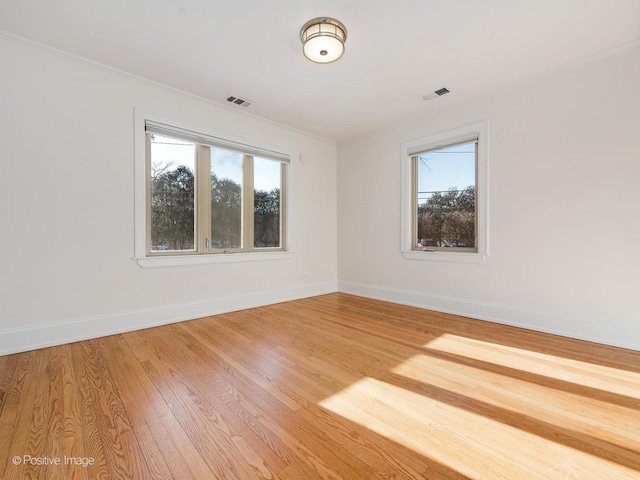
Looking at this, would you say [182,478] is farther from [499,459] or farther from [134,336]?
[134,336]

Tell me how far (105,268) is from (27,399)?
4.56 feet

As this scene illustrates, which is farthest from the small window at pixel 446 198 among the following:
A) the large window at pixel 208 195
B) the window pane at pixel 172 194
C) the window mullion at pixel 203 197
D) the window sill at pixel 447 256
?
the window pane at pixel 172 194

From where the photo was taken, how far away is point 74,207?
270 cm

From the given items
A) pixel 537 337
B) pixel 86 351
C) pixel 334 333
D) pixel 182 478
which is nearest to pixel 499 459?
pixel 182 478

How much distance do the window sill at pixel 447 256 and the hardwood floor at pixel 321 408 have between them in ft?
3.29

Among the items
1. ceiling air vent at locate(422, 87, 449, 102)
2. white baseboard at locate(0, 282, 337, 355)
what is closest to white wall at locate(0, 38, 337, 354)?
white baseboard at locate(0, 282, 337, 355)

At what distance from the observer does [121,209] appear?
9.70 feet

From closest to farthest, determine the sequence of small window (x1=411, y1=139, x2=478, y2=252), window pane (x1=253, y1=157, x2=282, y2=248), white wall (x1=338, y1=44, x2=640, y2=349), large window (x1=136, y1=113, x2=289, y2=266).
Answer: white wall (x1=338, y1=44, x2=640, y2=349) < large window (x1=136, y1=113, x2=289, y2=266) < small window (x1=411, y1=139, x2=478, y2=252) < window pane (x1=253, y1=157, x2=282, y2=248)

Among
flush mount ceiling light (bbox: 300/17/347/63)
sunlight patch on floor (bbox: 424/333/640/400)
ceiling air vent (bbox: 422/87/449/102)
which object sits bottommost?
sunlight patch on floor (bbox: 424/333/640/400)

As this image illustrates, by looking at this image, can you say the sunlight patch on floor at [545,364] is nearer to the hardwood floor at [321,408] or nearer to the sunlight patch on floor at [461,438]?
the hardwood floor at [321,408]

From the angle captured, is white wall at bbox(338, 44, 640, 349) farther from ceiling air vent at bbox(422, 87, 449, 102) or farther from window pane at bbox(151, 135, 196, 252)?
window pane at bbox(151, 135, 196, 252)

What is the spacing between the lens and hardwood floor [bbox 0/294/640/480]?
4.05 feet

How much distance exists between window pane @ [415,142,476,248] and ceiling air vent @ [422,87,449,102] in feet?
2.29

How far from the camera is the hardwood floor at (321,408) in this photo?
123cm
